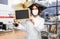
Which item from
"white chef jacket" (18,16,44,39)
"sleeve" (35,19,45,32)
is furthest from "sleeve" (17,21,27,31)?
"sleeve" (35,19,45,32)

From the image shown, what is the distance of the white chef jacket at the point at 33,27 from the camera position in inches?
47.1

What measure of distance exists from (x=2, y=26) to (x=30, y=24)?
0.97 feet

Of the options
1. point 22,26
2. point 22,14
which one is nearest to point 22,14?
point 22,14

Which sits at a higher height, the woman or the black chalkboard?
the black chalkboard

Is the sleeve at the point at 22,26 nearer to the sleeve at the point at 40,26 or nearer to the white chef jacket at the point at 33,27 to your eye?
the white chef jacket at the point at 33,27

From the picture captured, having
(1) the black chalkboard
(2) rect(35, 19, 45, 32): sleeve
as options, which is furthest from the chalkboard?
(2) rect(35, 19, 45, 32): sleeve

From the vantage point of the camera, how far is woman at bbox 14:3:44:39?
1198 mm

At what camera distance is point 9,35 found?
1.16 metres

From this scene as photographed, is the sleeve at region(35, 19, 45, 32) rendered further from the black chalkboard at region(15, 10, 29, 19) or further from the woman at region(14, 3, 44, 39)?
the black chalkboard at region(15, 10, 29, 19)

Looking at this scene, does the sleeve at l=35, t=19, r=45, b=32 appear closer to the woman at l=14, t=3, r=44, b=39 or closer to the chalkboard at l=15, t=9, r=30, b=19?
the woman at l=14, t=3, r=44, b=39

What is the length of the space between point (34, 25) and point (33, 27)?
0.02 meters

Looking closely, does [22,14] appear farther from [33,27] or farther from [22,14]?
[33,27]

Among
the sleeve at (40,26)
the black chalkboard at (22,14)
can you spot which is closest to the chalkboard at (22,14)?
the black chalkboard at (22,14)

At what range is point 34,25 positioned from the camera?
1.21m
